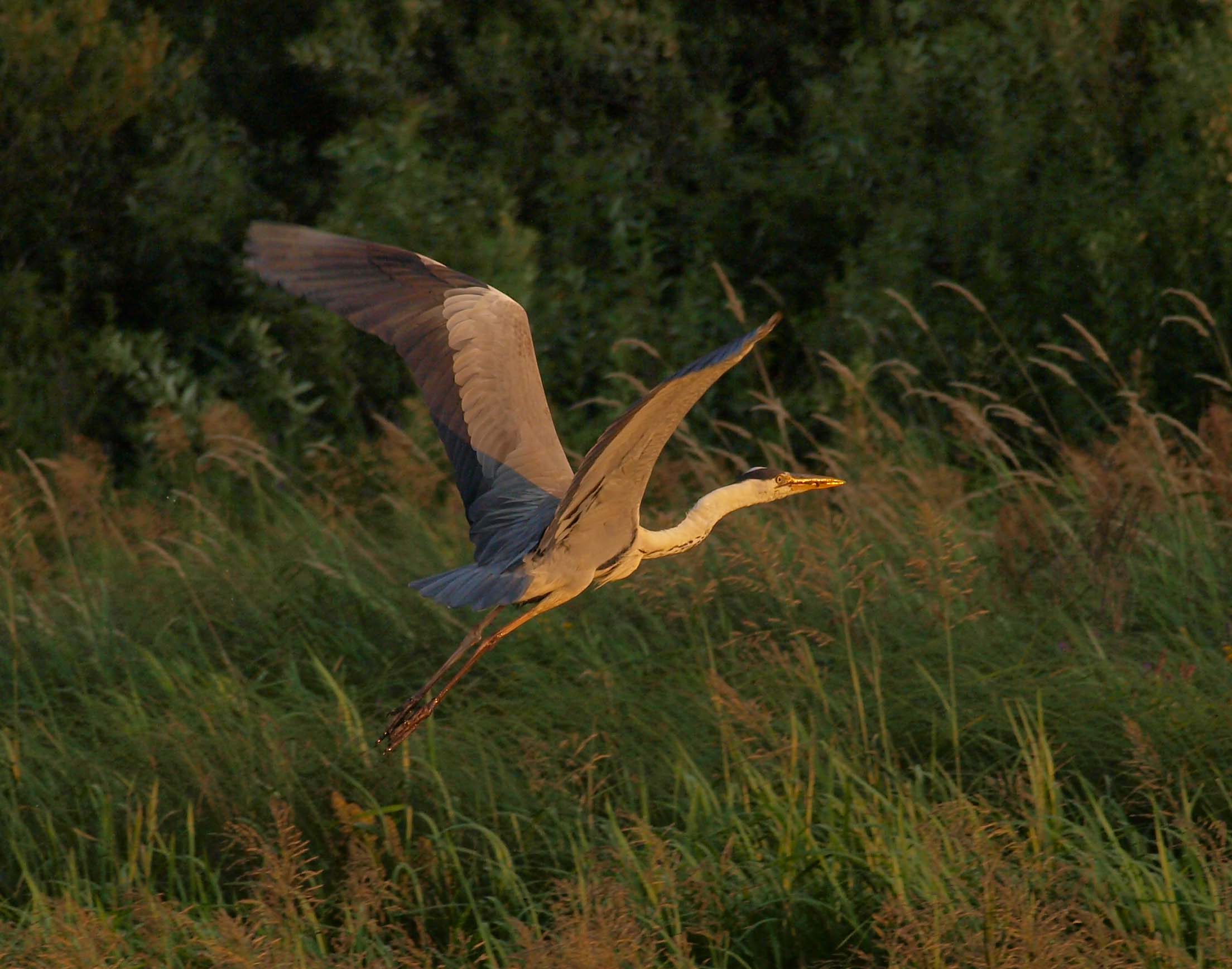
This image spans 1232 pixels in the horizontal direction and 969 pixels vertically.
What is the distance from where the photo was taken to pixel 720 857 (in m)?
3.88

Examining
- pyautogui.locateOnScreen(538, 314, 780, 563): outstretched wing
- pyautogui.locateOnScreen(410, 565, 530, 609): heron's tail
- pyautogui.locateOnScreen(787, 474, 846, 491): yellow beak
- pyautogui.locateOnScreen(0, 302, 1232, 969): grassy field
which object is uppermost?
pyautogui.locateOnScreen(538, 314, 780, 563): outstretched wing

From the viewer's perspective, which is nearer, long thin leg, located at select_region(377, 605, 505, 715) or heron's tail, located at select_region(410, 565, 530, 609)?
heron's tail, located at select_region(410, 565, 530, 609)

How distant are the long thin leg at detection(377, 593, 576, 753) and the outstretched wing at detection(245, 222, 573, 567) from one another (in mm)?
429

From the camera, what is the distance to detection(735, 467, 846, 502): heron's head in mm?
4715

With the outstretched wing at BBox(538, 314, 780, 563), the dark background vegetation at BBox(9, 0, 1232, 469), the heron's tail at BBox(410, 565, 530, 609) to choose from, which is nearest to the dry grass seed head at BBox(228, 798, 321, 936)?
the heron's tail at BBox(410, 565, 530, 609)

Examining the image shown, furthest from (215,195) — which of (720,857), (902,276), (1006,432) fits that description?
(720,857)

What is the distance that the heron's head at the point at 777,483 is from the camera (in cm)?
471

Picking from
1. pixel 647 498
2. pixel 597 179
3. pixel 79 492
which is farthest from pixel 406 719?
pixel 597 179

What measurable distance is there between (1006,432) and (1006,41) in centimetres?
228

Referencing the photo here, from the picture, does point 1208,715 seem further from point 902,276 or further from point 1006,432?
point 902,276

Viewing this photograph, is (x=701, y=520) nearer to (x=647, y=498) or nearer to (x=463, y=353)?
(x=463, y=353)

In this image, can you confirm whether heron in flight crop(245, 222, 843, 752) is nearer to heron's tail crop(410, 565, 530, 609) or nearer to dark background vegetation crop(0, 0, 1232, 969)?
heron's tail crop(410, 565, 530, 609)

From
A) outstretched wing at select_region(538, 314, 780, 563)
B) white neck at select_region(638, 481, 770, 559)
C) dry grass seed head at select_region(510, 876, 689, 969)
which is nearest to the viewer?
outstretched wing at select_region(538, 314, 780, 563)

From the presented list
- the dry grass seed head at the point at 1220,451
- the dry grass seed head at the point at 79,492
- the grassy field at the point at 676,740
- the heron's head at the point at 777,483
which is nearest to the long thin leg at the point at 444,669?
the grassy field at the point at 676,740
